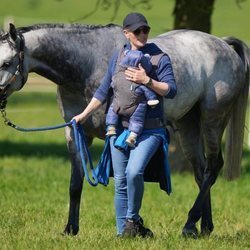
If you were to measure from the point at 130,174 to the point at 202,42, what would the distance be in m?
2.11

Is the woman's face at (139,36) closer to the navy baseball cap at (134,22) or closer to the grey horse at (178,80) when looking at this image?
the navy baseball cap at (134,22)

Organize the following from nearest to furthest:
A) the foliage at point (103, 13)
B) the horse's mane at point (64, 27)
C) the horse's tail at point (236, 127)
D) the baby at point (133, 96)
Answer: the baby at point (133, 96), the horse's mane at point (64, 27), the horse's tail at point (236, 127), the foliage at point (103, 13)

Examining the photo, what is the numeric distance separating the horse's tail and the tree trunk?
5116 mm

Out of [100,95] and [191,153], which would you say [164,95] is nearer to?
[100,95]

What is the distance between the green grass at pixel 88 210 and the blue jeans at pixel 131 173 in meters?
0.24

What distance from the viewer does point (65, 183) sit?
1318 centimetres

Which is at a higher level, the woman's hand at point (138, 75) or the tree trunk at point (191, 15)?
the woman's hand at point (138, 75)

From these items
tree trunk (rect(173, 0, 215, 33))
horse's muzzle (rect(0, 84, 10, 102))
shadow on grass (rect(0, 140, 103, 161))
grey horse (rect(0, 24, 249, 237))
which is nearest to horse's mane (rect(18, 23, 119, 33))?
grey horse (rect(0, 24, 249, 237))

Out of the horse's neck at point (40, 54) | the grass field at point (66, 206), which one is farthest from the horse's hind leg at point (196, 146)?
the horse's neck at point (40, 54)

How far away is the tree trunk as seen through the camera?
15.0 metres

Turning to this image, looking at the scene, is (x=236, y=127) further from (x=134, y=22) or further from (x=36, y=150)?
(x=36, y=150)

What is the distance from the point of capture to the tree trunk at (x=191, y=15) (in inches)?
592

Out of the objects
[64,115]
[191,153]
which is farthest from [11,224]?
[191,153]

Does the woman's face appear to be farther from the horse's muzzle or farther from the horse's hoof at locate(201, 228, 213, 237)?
the horse's hoof at locate(201, 228, 213, 237)
